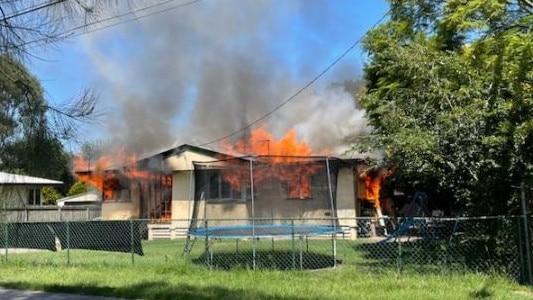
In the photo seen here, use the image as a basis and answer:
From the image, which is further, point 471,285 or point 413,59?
point 413,59

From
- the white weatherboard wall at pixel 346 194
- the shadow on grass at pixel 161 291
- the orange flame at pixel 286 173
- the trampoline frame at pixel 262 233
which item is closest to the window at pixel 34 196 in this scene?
the shadow on grass at pixel 161 291

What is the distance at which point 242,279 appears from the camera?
1060cm

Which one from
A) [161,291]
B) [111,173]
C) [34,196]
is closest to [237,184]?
[111,173]

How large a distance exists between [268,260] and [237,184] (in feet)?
19.9

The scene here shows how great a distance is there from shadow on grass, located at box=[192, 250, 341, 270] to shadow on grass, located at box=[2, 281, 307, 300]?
2.50m

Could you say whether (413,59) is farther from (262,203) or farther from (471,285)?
(262,203)

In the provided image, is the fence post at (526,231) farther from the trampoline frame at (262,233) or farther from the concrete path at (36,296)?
the concrete path at (36,296)

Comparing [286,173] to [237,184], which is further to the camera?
[237,184]

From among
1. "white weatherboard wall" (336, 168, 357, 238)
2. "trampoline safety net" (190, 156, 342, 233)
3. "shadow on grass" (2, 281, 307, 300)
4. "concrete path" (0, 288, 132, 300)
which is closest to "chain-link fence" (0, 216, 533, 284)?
"trampoline safety net" (190, 156, 342, 233)

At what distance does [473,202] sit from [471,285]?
2251 mm

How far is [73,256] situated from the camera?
15.1 meters

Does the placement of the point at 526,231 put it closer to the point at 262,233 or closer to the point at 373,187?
the point at 262,233

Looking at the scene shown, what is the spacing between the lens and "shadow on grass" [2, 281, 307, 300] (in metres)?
8.91

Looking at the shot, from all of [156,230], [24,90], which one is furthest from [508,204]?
[156,230]
